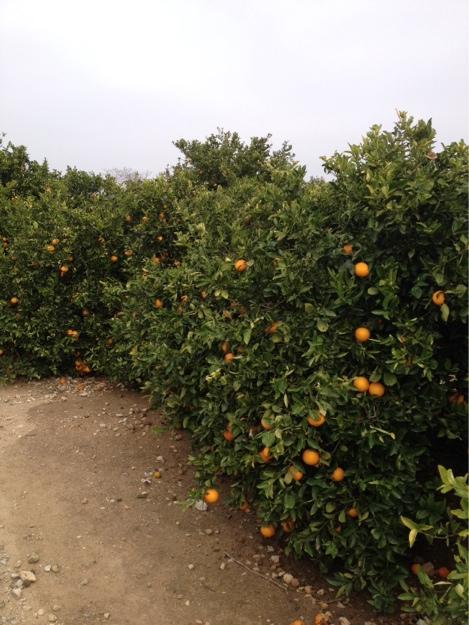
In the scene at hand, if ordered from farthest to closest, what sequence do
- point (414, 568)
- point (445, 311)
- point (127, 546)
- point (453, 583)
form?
point (127, 546) → point (414, 568) → point (445, 311) → point (453, 583)

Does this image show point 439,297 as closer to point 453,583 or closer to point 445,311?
point 445,311

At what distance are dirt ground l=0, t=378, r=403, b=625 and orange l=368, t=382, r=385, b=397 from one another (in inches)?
45.4

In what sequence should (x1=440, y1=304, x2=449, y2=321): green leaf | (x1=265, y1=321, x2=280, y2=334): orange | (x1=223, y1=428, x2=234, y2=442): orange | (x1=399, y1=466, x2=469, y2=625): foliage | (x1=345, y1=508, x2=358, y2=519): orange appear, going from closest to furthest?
(x1=399, y1=466, x2=469, y2=625): foliage < (x1=440, y1=304, x2=449, y2=321): green leaf < (x1=345, y1=508, x2=358, y2=519): orange < (x1=265, y1=321, x2=280, y2=334): orange < (x1=223, y1=428, x2=234, y2=442): orange

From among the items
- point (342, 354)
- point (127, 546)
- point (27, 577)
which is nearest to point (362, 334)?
point (342, 354)

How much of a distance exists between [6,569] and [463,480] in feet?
7.96

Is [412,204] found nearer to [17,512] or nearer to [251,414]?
[251,414]

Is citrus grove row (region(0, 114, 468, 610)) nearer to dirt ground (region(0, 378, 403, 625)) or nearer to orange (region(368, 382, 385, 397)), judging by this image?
orange (region(368, 382, 385, 397))

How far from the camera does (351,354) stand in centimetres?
239

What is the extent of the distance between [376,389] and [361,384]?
0.08 m

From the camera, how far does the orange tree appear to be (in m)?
2.27

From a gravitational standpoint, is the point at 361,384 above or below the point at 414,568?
above

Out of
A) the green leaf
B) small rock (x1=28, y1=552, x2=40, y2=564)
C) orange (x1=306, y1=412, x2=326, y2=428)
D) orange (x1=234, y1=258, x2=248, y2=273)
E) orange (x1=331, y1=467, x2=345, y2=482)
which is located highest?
orange (x1=234, y1=258, x2=248, y2=273)

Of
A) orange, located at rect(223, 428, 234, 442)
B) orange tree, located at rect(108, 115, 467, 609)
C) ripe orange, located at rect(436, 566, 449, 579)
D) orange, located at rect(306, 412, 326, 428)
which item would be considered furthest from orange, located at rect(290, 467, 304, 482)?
ripe orange, located at rect(436, 566, 449, 579)

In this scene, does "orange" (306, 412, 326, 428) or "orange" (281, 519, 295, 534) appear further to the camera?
"orange" (281, 519, 295, 534)
